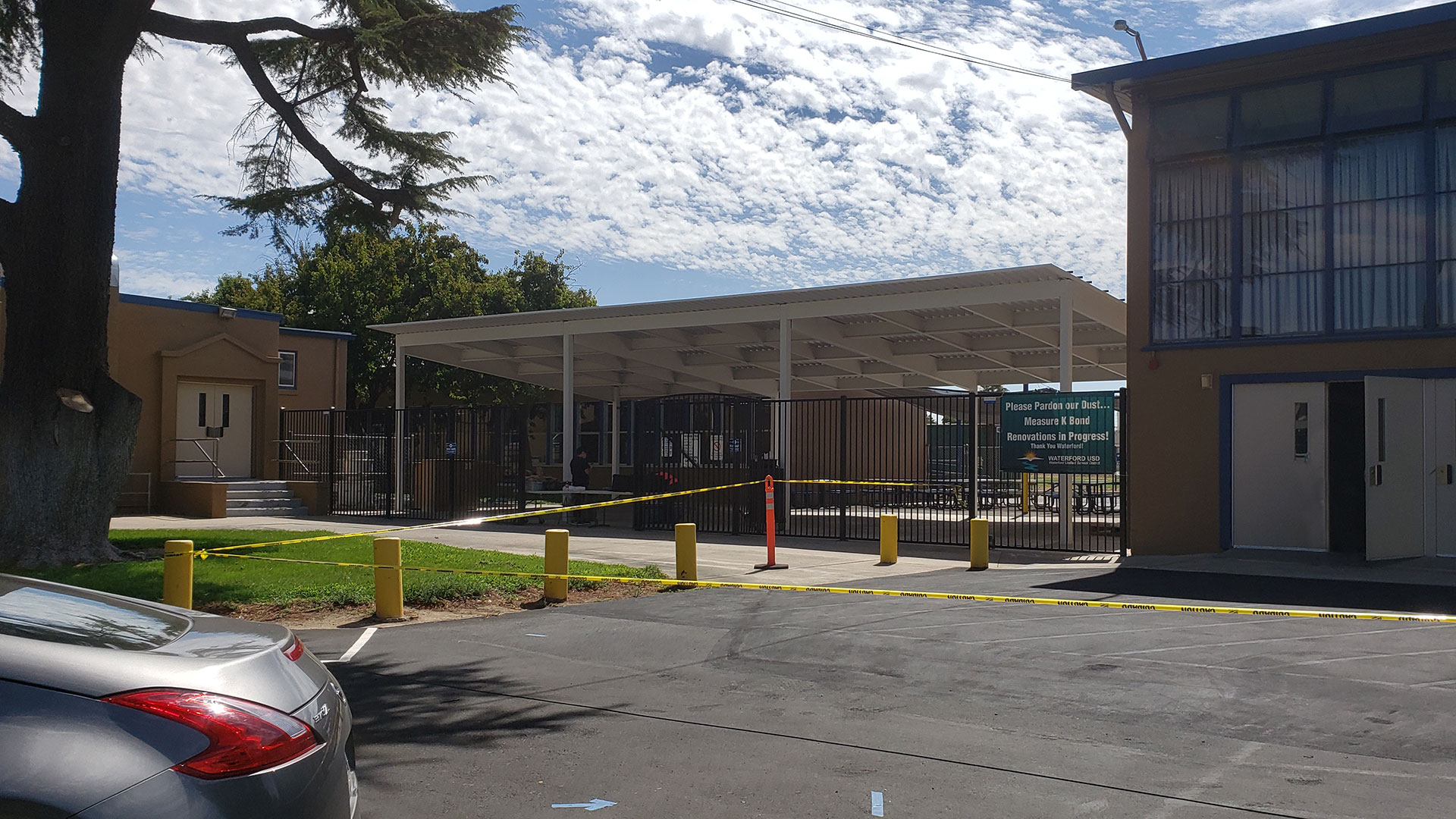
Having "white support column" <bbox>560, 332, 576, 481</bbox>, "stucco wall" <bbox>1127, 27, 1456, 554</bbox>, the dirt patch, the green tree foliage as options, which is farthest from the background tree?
the green tree foliage

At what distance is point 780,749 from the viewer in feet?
20.4

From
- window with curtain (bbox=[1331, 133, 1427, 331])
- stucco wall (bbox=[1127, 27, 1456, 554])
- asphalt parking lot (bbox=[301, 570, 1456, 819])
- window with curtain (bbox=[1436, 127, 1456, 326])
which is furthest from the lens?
stucco wall (bbox=[1127, 27, 1456, 554])

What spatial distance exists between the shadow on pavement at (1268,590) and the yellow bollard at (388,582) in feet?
23.6

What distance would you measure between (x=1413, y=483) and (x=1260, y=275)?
11.5 feet

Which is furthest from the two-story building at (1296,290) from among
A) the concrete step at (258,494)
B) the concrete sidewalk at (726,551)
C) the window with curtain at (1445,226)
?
the concrete step at (258,494)

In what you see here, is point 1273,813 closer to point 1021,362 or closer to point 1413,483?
point 1413,483

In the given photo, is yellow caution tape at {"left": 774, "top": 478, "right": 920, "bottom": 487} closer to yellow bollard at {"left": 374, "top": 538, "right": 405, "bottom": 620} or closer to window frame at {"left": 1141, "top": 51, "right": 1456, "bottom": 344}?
window frame at {"left": 1141, "top": 51, "right": 1456, "bottom": 344}

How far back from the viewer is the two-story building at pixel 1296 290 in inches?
592

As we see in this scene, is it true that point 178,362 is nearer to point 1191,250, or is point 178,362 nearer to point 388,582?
point 388,582

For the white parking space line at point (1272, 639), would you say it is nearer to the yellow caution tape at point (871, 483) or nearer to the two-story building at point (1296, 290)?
the two-story building at point (1296, 290)

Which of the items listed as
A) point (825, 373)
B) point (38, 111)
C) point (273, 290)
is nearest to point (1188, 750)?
point (38, 111)

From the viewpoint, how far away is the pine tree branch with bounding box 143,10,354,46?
647 inches

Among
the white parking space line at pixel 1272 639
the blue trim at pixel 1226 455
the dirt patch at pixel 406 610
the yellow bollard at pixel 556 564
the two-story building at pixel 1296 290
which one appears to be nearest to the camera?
the white parking space line at pixel 1272 639

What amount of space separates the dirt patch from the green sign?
761 cm
